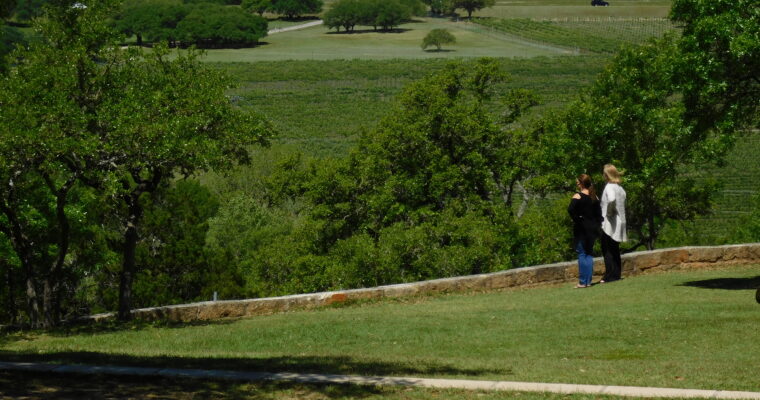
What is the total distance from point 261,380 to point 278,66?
440 feet

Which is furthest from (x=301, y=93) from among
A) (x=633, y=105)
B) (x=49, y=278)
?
(x=49, y=278)

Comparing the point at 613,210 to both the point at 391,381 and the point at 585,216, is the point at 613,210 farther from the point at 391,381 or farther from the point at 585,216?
the point at 391,381

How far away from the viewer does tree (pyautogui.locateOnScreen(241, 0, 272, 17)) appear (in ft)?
629

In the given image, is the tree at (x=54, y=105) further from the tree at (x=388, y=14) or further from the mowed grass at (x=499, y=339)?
the tree at (x=388, y=14)

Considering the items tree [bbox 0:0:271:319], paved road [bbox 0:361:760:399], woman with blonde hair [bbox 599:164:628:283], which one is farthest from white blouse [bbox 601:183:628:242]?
paved road [bbox 0:361:760:399]

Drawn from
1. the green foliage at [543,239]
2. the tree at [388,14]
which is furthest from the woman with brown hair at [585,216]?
the tree at [388,14]

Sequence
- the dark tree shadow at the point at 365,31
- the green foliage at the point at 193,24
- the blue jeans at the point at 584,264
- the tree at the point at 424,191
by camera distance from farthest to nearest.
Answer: the dark tree shadow at the point at 365,31, the green foliage at the point at 193,24, the tree at the point at 424,191, the blue jeans at the point at 584,264

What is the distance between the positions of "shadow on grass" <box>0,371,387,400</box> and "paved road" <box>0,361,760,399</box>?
0.57 feet

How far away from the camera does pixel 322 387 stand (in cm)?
959

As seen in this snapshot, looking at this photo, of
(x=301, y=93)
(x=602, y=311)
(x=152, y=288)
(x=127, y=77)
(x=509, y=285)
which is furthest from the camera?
(x=301, y=93)

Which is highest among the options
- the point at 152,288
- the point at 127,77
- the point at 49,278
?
the point at 127,77

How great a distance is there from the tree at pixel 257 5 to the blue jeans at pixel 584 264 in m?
178

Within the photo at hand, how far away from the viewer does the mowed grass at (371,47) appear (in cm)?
15375

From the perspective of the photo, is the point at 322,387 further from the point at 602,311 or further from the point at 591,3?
the point at 591,3
